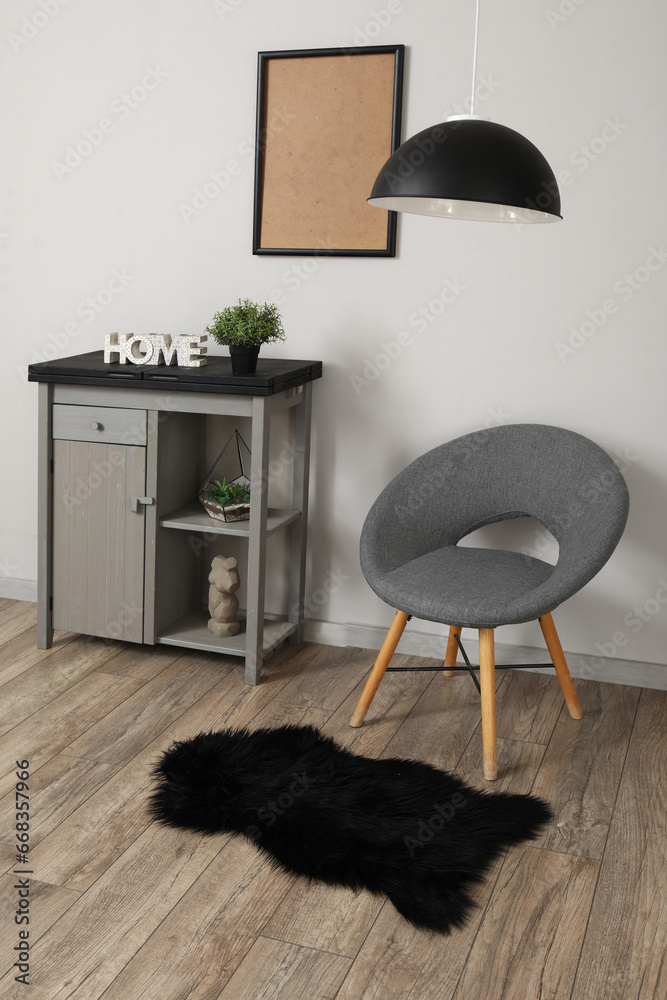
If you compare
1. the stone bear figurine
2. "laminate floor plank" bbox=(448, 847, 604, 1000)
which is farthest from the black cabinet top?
"laminate floor plank" bbox=(448, 847, 604, 1000)

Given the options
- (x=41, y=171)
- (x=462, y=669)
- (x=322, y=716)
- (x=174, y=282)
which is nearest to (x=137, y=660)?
(x=322, y=716)

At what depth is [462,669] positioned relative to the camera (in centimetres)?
283

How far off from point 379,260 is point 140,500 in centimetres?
105

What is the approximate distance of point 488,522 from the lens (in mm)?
2697

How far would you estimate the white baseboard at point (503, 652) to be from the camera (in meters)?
2.84

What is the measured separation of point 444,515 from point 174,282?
1.22 meters

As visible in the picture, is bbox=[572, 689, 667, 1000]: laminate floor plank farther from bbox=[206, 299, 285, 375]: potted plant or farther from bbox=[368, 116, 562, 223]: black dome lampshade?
bbox=[206, 299, 285, 375]: potted plant

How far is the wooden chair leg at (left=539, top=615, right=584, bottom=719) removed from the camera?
8.35 feet

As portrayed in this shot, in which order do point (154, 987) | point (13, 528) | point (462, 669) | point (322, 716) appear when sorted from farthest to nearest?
point (13, 528) → point (462, 669) → point (322, 716) → point (154, 987)

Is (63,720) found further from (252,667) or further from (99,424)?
(99,424)

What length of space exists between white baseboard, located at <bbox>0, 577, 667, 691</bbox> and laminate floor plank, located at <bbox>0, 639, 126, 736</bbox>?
0.60 meters

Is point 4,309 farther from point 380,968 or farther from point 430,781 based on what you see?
point 380,968

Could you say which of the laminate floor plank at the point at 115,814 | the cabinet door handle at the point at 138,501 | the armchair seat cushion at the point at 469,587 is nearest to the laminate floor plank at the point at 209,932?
the laminate floor plank at the point at 115,814

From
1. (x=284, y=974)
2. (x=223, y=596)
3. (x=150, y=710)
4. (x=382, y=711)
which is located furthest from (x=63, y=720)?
(x=284, y=974)
